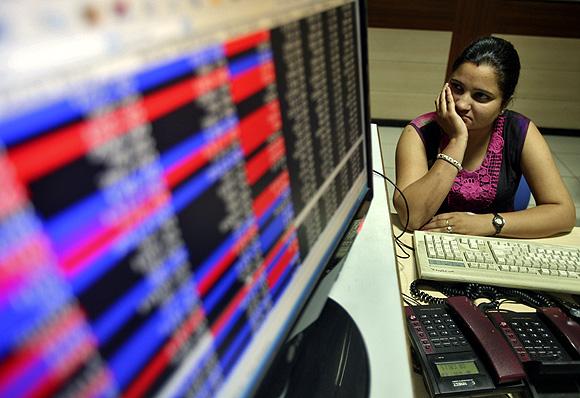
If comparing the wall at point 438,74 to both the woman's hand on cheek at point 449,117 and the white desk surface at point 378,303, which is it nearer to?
the woman's hand on cheek at point 449,117

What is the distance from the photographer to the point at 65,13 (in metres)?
0.19

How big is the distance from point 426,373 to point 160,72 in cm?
61

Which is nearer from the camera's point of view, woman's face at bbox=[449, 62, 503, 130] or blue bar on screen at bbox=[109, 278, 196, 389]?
blue bar on screen at bbox=[109, 278, 196, 389]

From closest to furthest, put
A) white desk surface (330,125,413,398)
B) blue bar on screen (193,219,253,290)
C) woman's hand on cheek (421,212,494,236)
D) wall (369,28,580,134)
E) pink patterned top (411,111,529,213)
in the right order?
blue bar on screen (193,219,253,290), white desk surface (330,125,413,398), woman's hand on cheek (421,212,494,236), pink patterned top (411,111,529,213), wall (369,28,580,134)

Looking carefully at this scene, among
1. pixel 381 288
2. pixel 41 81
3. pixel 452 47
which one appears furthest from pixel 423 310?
pixel 452 47

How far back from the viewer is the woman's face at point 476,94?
48.3 inches

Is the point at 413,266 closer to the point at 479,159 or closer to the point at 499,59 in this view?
the point at 479,159

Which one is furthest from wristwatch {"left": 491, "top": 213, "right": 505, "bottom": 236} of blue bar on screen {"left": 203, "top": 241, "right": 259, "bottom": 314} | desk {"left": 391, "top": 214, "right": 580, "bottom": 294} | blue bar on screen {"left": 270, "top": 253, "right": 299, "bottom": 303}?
blue bar on screen {"left": 203, "top": 241, "right": 259, "bottom": 314}

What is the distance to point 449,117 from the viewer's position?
1296 mm

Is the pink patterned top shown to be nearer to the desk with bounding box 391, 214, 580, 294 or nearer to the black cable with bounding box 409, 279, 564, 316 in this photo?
the desk with bounding box 391, 214, 580, 294

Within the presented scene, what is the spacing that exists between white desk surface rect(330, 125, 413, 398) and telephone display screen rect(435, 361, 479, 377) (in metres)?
0.11

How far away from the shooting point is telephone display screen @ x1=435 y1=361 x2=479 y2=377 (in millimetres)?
637

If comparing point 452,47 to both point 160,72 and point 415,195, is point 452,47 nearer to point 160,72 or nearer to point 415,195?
point 415,195

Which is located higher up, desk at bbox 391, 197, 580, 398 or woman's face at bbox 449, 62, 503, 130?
woman's face at bbox 449, 62, 503, 130
